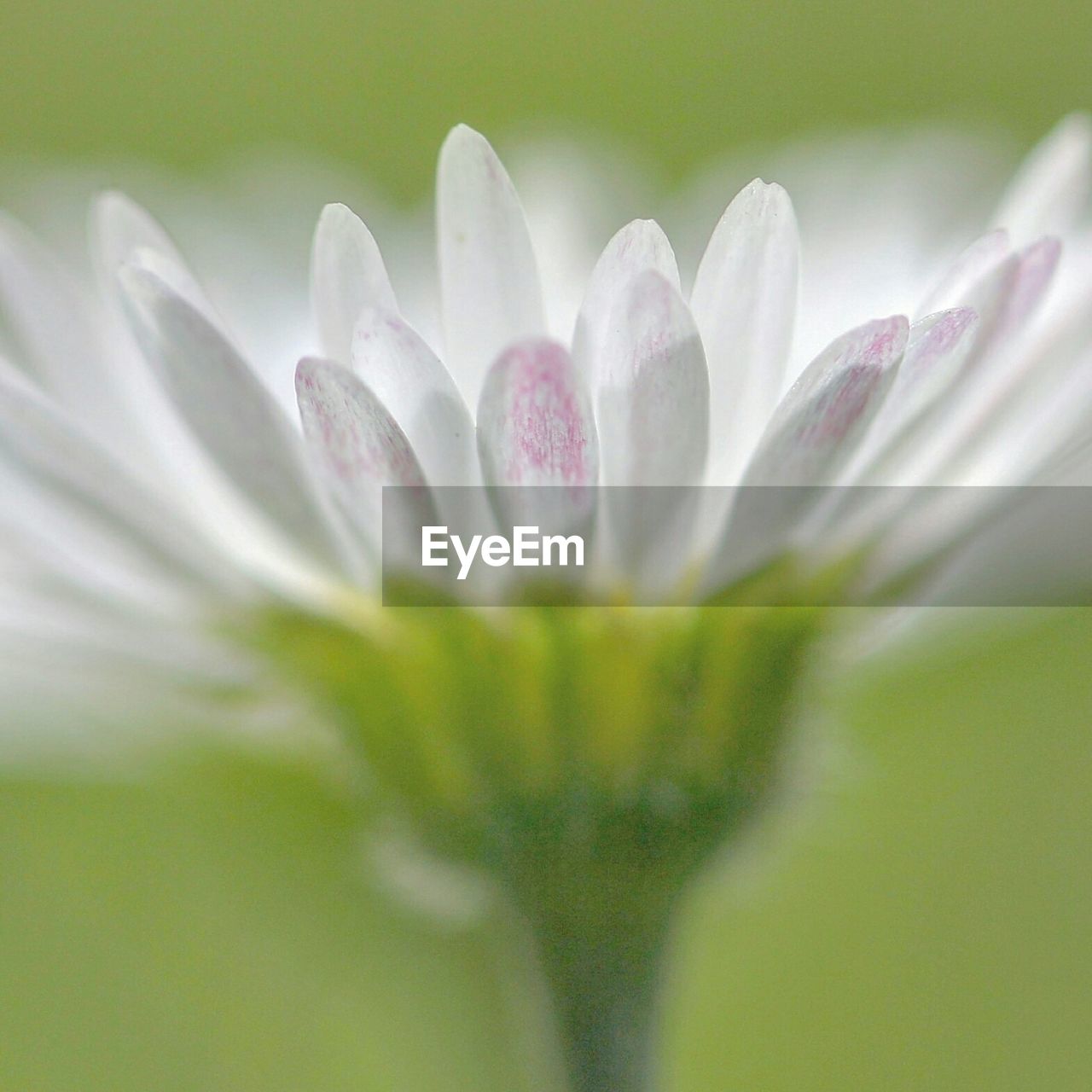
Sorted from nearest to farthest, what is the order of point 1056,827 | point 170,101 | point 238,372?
point 238,372, point 1056,827, point 170,101

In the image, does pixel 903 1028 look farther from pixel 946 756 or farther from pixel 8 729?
pixel 8 729

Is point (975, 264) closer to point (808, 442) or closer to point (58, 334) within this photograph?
point (808, 442)

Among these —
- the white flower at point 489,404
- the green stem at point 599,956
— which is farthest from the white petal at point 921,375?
the green stem at point 599,956

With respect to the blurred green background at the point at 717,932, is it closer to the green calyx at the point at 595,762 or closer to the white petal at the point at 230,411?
the green calyx at the point at 595,762

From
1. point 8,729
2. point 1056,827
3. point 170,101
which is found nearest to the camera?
point 8,729

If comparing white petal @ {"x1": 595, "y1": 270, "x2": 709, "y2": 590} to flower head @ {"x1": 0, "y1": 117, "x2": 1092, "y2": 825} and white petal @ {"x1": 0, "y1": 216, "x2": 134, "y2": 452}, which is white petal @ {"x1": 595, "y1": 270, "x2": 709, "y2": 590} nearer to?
flower head @ {"x1": 0, "y1": 117, "x2": 1092, "y2": 825}

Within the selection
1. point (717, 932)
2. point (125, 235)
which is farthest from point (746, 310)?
point (717, 932)

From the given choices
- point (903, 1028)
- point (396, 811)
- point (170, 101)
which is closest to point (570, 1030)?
point (396, 811)

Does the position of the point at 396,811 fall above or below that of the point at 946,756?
below
